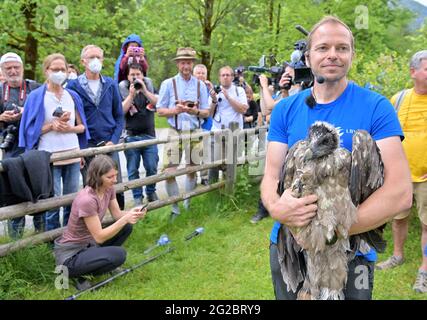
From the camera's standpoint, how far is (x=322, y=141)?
6.12 ft

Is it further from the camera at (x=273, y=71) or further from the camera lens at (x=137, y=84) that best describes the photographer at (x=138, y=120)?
the camera at (x=273, y=71)

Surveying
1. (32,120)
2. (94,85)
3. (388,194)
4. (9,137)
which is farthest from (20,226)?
(388,194)

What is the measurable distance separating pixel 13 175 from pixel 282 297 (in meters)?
3.11

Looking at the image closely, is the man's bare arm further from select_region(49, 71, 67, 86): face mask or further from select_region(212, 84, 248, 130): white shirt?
select_region(212, 84, 248, 130): white shirt

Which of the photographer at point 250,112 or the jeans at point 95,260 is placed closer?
the jeans at point 95,260

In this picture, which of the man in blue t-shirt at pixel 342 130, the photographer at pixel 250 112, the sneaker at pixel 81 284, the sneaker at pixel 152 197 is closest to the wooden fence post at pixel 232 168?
the sneaker at pixel 152 197

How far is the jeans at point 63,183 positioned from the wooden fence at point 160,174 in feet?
0.94

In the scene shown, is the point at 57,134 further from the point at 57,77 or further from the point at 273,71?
the point at 273,71

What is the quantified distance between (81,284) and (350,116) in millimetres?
3457

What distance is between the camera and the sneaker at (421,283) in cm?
470

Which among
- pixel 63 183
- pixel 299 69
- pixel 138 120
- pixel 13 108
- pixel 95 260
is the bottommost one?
pixel 95 260

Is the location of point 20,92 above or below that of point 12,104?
above

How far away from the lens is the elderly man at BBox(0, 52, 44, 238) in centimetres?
536

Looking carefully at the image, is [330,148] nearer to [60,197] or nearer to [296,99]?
[296,99]
